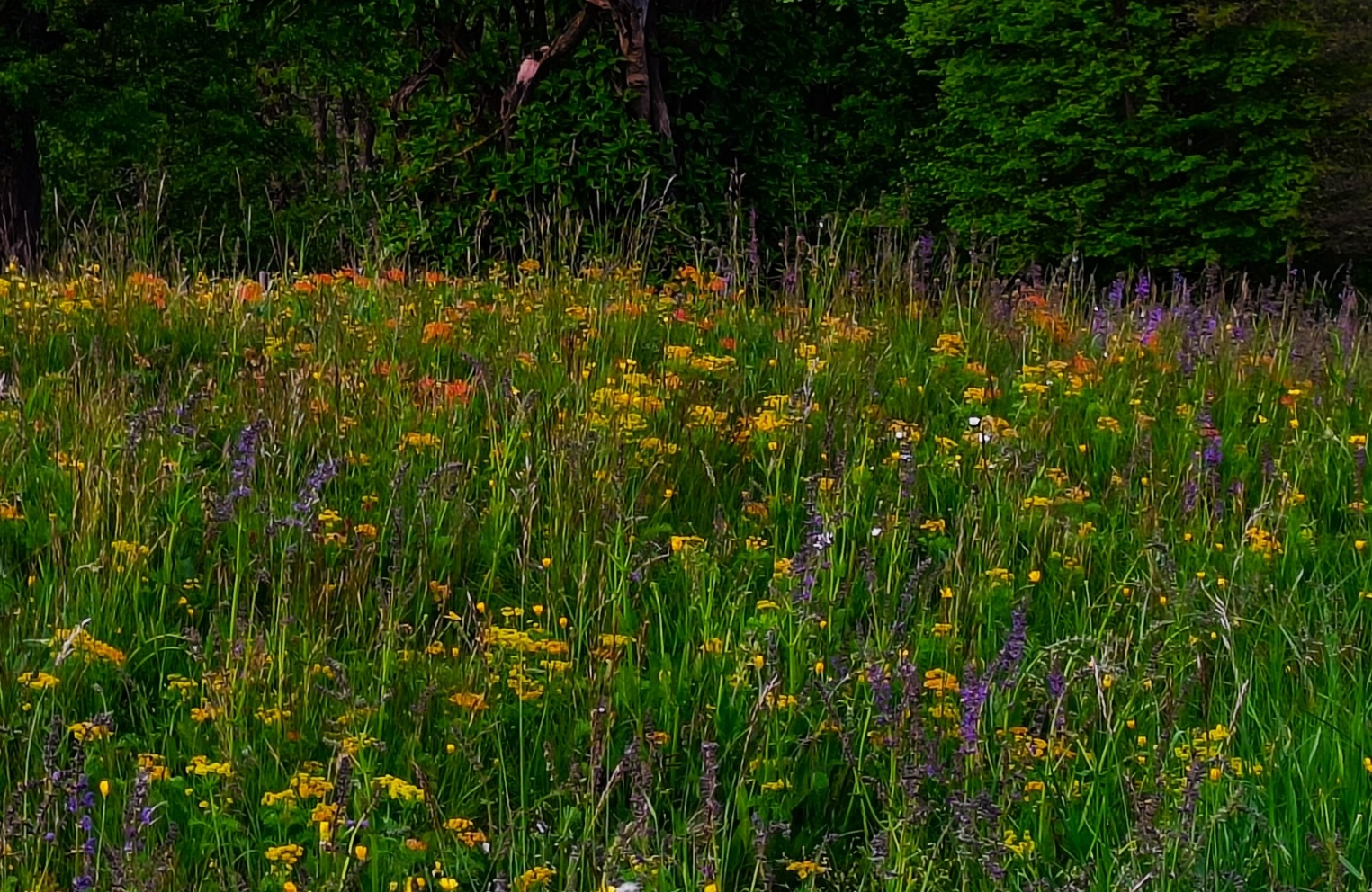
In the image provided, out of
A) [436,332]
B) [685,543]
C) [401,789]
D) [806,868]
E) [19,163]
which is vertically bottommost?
[806,868]

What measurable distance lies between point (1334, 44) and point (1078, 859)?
14.7 m

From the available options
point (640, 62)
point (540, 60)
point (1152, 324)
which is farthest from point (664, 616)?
point (540, 60)

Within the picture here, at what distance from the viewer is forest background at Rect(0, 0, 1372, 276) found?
7125 millimetres

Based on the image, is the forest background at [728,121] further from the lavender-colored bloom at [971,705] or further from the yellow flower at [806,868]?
the yellow flower at [806,868]

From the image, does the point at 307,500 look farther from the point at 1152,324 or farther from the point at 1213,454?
the point at 1152,324

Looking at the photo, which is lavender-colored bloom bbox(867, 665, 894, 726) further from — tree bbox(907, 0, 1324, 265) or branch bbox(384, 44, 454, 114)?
tree bbox(907, 0, 1324, 265)

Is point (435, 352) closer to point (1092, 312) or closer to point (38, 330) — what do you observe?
point (38, 330)

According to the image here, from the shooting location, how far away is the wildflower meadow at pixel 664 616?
1946 mm

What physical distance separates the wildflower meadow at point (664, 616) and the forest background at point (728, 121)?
6.53 ft

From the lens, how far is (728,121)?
7395mm

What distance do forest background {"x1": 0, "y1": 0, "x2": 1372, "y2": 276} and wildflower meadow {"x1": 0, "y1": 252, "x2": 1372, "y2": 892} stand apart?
1.99m

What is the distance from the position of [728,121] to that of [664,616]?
205 inches

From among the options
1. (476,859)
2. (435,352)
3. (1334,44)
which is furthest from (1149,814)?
(1334,44)

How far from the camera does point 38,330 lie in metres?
4.09
